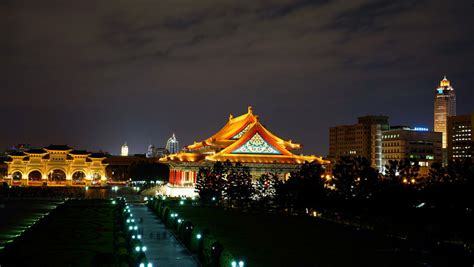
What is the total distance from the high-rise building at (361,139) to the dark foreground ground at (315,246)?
9415 centimetres

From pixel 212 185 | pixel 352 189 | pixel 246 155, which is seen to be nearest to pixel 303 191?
pixel 352 189

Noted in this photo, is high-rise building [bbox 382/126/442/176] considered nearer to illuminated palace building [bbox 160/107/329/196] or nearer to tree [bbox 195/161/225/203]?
illuminated palace building [bbox 160/107/329/196]

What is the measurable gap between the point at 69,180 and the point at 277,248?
81604mm

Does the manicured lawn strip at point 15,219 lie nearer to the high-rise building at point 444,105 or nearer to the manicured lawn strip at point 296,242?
the manicured lawn strip at point 296,242

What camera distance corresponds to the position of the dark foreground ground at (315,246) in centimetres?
2209

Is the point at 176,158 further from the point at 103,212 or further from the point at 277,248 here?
the point at 277,248

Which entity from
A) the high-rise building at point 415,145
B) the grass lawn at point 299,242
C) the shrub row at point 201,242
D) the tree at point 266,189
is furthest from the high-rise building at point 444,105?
the shrub row at point 201,242

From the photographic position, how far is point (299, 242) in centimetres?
2723

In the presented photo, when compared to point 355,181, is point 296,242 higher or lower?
lower

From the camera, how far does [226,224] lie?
35375 millimetres

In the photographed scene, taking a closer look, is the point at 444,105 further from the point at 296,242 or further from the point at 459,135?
the point at 296,242

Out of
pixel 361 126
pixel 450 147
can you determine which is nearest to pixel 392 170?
pixel 450 147

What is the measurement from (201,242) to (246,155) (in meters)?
39.2

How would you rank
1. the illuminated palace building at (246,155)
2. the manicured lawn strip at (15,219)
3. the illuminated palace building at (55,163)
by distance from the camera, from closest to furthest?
the manicured lawn strip at (15,219), the illuminated palace building at (246,155), the illuminated palace building at (55,163)
